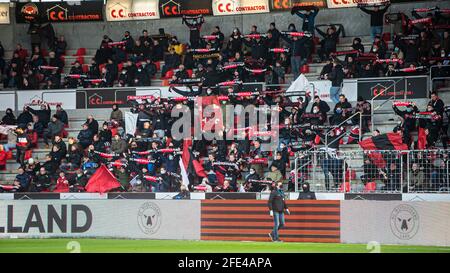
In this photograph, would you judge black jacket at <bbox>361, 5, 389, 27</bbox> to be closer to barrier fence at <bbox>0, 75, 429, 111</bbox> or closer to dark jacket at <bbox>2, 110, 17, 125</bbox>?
barrier fence at <bbox>0, 75, 429, 111</bbox>

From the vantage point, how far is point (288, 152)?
3173cm

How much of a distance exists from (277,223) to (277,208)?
0.59 meters

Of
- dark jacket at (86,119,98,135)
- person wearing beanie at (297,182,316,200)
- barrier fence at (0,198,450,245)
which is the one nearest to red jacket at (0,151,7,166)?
dark jacket at (86,119,98,135)

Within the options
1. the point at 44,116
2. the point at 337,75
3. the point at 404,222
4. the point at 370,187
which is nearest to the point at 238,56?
the point at 337,75

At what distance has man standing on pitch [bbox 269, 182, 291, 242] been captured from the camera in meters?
27.2

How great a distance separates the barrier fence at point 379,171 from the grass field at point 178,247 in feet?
6.94

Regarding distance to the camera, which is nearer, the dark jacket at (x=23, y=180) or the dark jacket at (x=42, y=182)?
the dark jacket at (x=42, y=182)

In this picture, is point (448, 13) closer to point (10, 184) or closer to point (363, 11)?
point (363, 11)

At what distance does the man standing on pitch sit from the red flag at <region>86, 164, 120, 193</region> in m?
7.06

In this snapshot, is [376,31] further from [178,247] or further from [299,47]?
[178,247]

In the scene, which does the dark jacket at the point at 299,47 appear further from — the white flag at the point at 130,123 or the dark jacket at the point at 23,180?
the dark jacket at the point at 23,180

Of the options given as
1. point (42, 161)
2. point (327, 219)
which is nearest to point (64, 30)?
point (42, 161)

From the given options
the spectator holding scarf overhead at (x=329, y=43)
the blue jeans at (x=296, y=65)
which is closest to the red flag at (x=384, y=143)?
the blue jeans at (x=296, y=65)

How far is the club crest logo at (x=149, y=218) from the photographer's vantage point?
1146 inches
